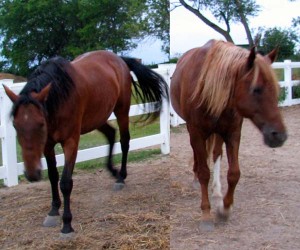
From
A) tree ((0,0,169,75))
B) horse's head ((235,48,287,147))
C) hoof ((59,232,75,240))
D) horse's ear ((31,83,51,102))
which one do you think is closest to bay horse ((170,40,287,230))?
horse's head ((235,48,287,147))

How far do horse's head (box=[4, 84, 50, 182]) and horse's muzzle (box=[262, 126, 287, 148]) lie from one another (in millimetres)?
699

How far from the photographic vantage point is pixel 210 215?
1102 millimetres

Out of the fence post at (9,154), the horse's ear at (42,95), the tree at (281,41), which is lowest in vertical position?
the fence post at (9,154)

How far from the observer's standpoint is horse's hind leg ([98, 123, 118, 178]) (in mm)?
2102

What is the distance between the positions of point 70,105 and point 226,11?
0.89 meters

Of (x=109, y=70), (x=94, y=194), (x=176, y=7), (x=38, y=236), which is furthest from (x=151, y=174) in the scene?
(x=176, y=7)

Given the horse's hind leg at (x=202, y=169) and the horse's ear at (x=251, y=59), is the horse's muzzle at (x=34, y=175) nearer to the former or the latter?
the horse's hind leg at (x=202, y=169)

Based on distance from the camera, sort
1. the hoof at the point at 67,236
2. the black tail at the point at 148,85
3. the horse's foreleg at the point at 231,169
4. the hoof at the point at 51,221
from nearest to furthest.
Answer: the horse's foreleg at the point at 231,169, the hoof at the point at 67,236, the hoof at the point at 51,221, the black tail at the point at 148,85

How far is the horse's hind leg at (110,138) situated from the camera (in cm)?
210

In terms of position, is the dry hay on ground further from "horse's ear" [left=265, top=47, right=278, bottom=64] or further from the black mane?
"horse's ear" [left=265, top=47, right=278, bottom=64]

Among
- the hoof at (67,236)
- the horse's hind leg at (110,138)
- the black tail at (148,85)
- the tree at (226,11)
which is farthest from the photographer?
the horse's hind leg at (110,138)

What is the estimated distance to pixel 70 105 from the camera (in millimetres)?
1554

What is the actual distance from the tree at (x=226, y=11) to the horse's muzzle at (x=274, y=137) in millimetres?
247

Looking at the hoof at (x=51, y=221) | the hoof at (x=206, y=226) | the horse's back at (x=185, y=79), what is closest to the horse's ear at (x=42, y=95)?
the horse's back at (x=185, y=79)
